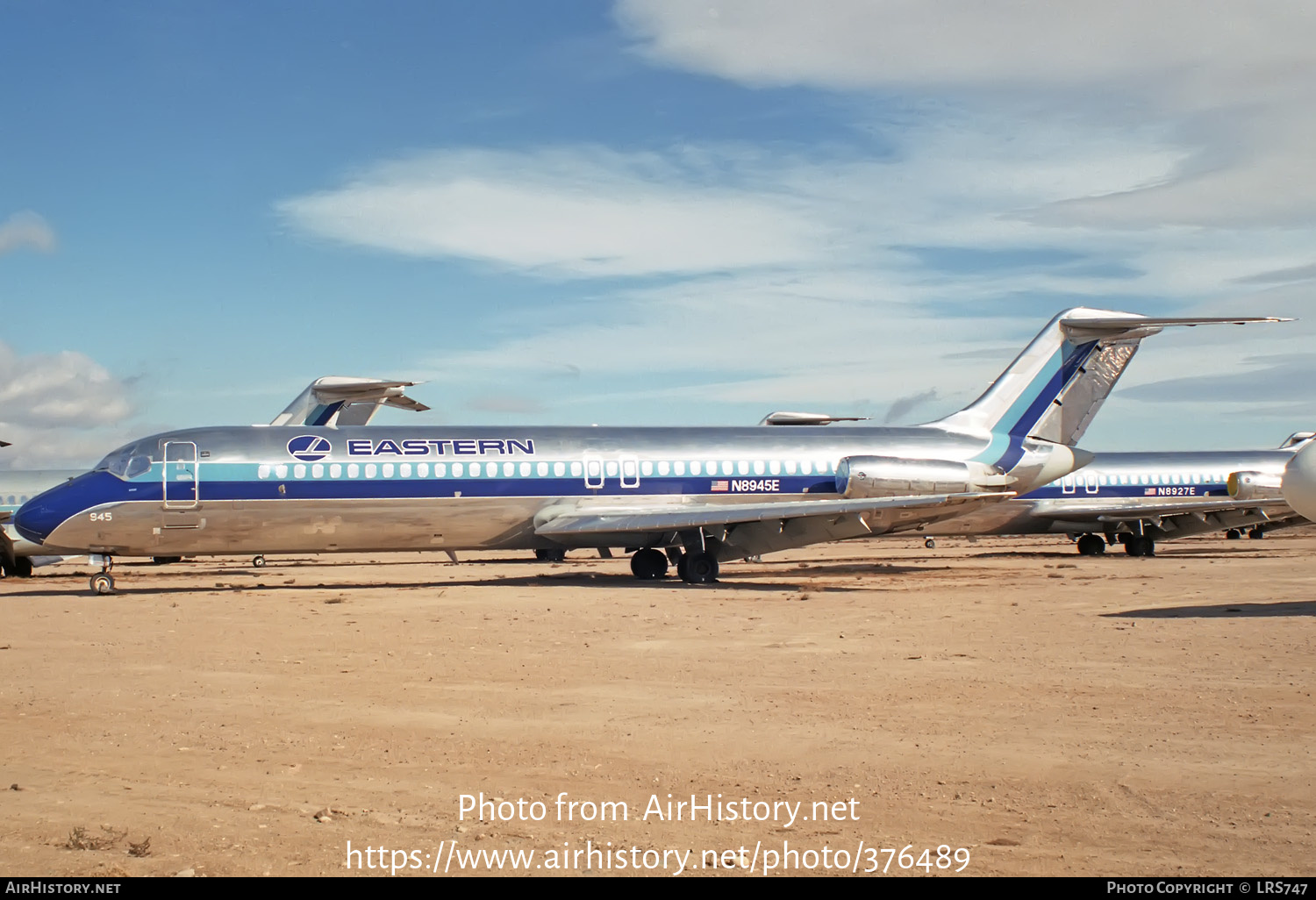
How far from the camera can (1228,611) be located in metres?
18.5

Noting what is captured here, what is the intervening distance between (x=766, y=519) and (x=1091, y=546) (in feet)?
61.8

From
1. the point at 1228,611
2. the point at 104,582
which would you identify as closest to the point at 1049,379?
the point at 1228,611

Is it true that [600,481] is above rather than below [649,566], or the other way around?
above

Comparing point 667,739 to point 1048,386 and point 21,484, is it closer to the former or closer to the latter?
point 1048,386

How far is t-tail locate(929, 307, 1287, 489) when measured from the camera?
3142 cm

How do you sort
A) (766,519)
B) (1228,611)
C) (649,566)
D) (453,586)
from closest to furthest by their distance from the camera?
(1228,611)
(766,519)
(453,586)
(649,566)

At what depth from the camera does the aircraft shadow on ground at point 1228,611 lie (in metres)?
17.8

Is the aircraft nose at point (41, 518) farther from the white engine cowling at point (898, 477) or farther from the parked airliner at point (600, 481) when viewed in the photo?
the white engine cowling at point (898, 477)

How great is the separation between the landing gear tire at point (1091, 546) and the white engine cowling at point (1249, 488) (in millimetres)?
4695

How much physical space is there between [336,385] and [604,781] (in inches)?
1219

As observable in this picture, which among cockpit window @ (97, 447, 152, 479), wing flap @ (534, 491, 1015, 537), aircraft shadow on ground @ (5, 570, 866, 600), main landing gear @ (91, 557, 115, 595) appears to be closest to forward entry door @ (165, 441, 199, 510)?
cockpit window @ (97, 447, 152, 479)

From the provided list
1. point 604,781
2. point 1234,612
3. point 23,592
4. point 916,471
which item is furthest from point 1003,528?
point 604,781

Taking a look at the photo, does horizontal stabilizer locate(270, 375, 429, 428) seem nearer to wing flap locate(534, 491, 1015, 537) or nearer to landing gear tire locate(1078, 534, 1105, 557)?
wing flap locate(534, 491, 1015, 537)

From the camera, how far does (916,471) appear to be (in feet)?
96.4
